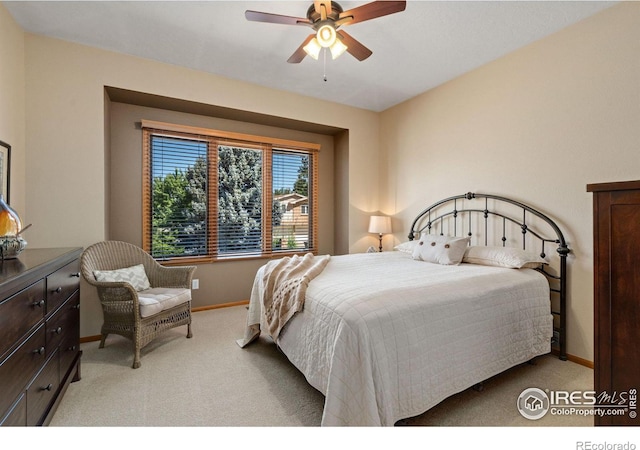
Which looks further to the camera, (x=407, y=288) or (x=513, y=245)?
(x=513, y=245)

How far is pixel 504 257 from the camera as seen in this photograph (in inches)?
101

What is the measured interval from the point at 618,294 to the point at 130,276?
10.6ft

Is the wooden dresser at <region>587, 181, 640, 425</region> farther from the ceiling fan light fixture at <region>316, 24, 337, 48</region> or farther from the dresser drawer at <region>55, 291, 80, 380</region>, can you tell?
the dresser drawer at <region>55, 291, 80, 380</region>

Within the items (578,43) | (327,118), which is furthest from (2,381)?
(578,43)

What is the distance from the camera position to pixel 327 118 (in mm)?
4141

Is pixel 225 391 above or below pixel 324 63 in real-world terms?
below

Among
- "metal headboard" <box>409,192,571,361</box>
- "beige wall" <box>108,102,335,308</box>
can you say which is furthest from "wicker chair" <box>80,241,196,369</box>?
"metal headboard" <box>409,192,571,361</box>

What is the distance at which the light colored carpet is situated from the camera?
5.71ft

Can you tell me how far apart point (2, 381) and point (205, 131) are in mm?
3128

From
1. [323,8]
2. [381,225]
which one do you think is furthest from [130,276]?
[381,225]

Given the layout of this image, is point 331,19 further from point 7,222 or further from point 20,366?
point 20,366

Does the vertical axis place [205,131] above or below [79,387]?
above

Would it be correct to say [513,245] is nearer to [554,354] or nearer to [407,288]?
[554,354]

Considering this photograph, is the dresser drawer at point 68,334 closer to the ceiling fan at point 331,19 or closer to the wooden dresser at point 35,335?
the wooden dresser at point 35,335
